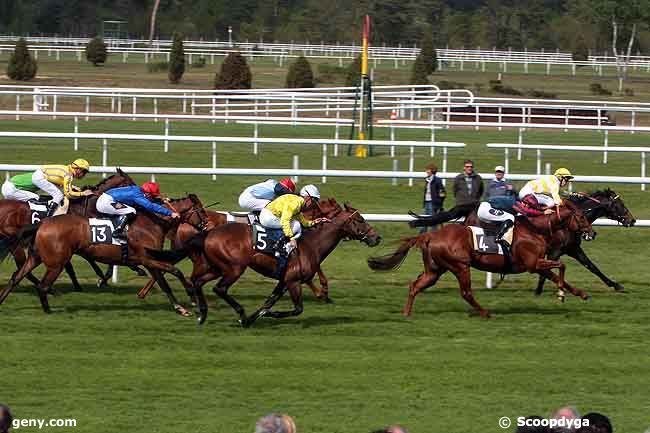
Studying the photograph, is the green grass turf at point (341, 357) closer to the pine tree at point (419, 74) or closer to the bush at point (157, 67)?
the pine tree at point (419, 74)

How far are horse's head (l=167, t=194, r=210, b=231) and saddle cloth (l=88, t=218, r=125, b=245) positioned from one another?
70cm

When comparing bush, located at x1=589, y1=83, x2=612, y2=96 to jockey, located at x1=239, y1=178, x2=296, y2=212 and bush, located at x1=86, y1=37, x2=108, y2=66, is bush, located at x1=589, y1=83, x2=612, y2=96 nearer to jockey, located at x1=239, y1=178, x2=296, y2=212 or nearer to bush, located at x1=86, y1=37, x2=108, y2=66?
bush, located at x1=86, y1=37, x2=108, y2=66

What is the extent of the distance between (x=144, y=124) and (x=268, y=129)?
3.00m

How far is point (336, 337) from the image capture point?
926 cm

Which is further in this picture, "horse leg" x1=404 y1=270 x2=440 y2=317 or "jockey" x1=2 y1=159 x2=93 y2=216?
"jockey" x1=2 y1=159 x2=93 y2=216

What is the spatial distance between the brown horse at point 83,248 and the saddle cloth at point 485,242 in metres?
2.39

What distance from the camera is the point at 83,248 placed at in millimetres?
10203

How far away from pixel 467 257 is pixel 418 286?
0.47m

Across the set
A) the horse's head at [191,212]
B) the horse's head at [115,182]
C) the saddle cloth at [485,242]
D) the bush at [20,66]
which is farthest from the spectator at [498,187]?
the bush at [20,66]

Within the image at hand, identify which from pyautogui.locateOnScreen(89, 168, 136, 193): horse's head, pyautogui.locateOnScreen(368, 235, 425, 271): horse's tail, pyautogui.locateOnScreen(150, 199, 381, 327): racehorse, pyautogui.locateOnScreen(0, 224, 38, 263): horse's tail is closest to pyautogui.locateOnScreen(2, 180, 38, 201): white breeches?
pyautogui.locateOnScreen(89, 168, 136, 193): horse's head

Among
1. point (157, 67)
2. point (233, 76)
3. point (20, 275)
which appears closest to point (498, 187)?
point (20, 275)

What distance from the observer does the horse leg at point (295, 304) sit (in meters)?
9.73

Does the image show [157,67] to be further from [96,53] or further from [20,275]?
[20,275]

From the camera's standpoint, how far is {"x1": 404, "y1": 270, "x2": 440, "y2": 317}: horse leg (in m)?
10.3
